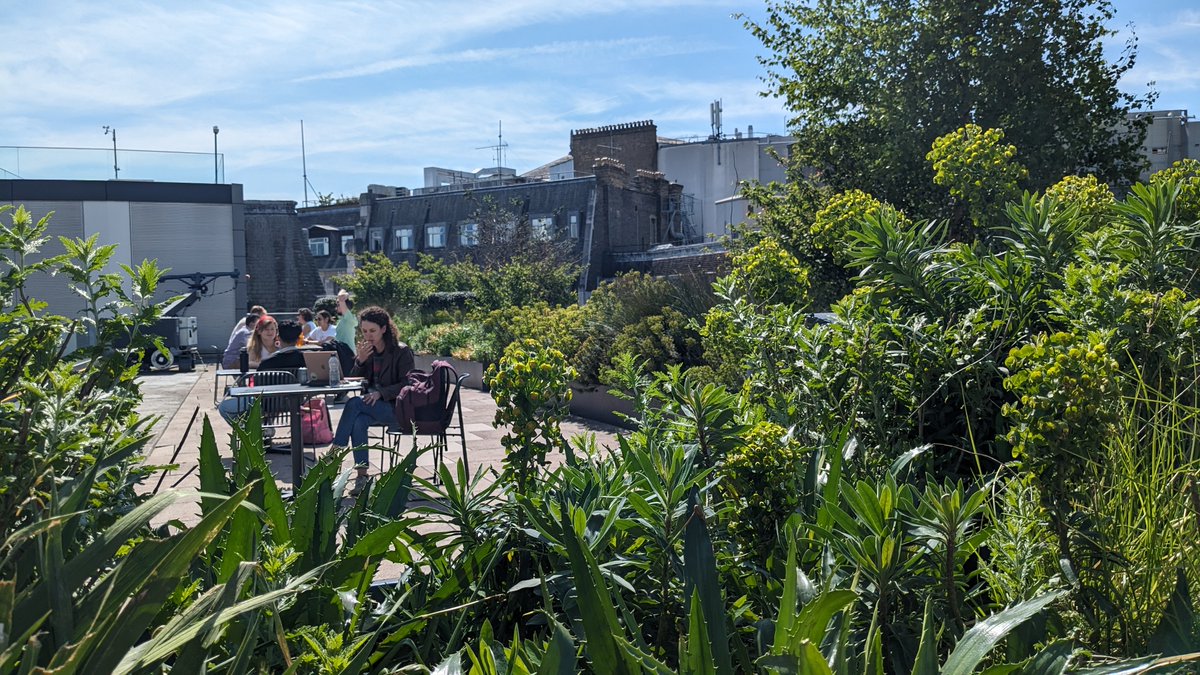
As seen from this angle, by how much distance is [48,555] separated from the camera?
4.58 feet

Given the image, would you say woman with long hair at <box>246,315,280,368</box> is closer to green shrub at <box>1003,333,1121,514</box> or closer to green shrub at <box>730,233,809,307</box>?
green shrub at <box>730,233,809,307</box>

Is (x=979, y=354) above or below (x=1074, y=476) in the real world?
above

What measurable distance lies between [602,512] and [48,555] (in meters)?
1.07

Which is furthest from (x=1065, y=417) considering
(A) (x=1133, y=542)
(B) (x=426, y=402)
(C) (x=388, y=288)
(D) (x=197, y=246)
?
(D) (x=197, y=246)

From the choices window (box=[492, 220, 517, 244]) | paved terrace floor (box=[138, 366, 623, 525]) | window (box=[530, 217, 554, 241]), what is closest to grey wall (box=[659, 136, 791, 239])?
window (box=[530, 217, 554, 241])

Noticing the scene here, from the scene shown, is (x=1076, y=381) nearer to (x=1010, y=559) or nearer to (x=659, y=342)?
(x=1010, y=559)

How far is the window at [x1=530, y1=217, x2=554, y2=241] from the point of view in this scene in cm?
3264

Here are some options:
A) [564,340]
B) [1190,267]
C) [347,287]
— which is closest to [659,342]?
[564,340]

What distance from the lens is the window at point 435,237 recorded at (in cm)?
4325

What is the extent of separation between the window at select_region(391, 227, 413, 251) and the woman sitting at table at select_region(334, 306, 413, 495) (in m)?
38.1

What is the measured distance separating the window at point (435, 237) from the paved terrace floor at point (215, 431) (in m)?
26.8

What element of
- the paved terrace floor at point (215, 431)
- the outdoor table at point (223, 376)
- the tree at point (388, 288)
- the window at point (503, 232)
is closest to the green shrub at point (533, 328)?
the paved terrace floor at point (215, 431)

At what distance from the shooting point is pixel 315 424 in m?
8.45

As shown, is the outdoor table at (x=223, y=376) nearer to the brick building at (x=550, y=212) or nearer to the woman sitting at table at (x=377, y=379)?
the woman sitting at table at (x=377, y=379)
